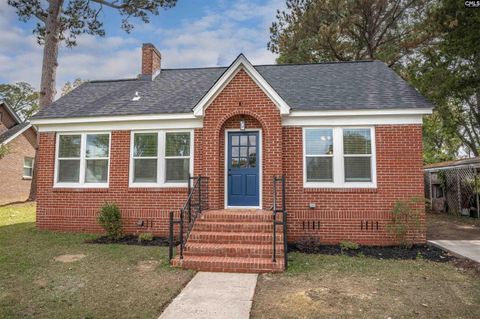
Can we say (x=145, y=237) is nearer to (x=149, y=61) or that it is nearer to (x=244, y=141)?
(x=244, y=141)

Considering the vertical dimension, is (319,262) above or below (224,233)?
below

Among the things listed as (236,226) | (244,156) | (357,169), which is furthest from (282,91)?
(236,226)

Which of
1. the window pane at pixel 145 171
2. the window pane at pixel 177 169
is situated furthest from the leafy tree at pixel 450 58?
the window pane at pixel 145 171

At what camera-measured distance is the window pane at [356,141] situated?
882cm

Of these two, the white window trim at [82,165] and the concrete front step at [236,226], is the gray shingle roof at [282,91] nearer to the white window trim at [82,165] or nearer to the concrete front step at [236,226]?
the white window trim at [82,165]

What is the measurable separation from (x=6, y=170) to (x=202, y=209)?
17.4m

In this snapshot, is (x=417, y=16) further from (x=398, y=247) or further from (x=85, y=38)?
(x=85, y=38)

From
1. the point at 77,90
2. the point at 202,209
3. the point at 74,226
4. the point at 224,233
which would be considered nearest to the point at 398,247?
the point at 224,233

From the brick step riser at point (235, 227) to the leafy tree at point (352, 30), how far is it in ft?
44.3

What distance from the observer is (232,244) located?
279 inches

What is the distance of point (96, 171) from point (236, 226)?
5290 mm

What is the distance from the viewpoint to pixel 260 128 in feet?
30.0

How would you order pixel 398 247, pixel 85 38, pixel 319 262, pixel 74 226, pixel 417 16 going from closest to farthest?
pixel 319 262
pixel 398 247
pixel 74 226
pixel 417 16
pixel 85 38

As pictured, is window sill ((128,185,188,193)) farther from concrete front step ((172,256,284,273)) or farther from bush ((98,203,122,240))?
concrete front step ((172,256,284,273))
